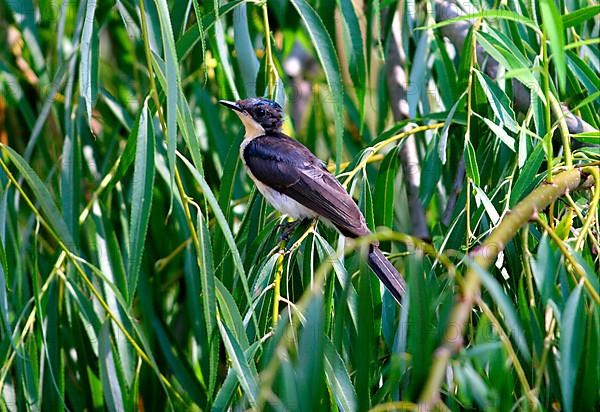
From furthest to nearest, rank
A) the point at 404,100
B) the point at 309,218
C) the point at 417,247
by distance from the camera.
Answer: the point at 404,100
the point at 309,218
the point at 417,247

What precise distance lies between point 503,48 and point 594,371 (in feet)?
3.78

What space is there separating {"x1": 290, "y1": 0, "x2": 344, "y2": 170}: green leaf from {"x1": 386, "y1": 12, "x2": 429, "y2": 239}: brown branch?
36.8 inches

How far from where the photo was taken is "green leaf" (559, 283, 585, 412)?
78.2 inches

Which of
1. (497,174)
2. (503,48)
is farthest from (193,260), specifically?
(503,48)

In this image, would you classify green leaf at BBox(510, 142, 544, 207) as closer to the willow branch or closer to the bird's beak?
the willow branch

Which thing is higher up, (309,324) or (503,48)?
(503,48)

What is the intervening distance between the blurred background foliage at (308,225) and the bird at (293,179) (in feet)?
0.23

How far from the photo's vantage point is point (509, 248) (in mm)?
2652

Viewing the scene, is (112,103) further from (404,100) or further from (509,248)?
(509,248)

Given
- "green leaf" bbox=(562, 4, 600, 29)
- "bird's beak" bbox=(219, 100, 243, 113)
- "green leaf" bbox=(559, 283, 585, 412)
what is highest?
"green leaf" bbox=(562, 4, 600, 29)

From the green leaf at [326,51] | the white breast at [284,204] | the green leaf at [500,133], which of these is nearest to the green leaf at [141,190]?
the green leaf at [326,51]

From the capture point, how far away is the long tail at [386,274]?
9.75 ft

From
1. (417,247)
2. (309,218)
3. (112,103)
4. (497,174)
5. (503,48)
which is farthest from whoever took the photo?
(112,103)

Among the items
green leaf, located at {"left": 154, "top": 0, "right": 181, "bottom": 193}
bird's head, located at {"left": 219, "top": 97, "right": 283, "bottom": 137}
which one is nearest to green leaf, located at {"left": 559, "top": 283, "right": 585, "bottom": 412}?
green leaf, located at {"left": 154, "top": 0, "right": 181, "bottom": 193}
